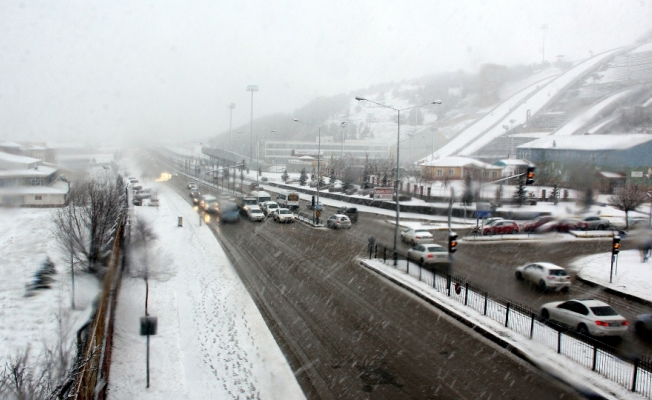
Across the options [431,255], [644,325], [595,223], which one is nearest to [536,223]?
[595,223]

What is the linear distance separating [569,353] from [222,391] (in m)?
5.08

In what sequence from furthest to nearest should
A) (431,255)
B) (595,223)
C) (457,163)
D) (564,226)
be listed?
(457,163) < (564,226) < (595,223) < (431,255)

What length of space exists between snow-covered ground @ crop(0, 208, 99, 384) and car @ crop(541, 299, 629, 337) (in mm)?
7835

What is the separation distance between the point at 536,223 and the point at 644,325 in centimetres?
1323

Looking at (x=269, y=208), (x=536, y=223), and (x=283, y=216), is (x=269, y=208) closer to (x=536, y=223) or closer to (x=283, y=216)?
(x=283, y=216)

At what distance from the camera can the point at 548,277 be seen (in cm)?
1180

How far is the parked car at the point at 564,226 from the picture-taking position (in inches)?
824

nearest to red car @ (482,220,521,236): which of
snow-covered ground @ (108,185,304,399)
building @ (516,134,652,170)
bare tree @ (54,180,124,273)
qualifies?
building @ (516,134,652,170)

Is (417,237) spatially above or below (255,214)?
above

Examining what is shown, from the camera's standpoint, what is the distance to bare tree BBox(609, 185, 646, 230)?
2073cm

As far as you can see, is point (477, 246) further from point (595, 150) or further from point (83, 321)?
point (83, 321)

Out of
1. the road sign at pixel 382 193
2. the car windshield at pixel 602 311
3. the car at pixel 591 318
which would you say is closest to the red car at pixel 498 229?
the road sign at pixel 382 193

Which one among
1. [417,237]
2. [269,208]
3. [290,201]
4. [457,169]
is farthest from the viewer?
[457,169]

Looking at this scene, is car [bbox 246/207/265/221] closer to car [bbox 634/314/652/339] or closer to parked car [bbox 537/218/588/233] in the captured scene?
parked car [bbox 537/218/588/233]
